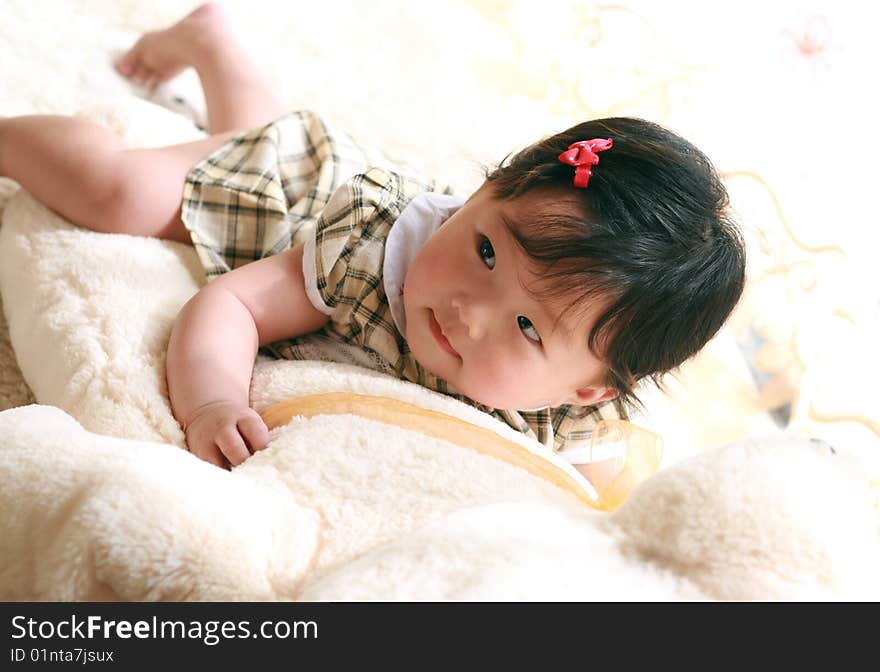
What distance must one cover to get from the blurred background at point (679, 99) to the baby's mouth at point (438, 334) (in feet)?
1.39

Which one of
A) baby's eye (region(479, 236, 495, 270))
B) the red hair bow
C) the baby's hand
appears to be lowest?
the baby's hand

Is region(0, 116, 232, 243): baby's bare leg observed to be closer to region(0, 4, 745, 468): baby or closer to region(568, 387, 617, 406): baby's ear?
region(0, 4, 745, 468): baby

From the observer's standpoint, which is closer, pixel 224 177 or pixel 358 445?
pixel 358 445

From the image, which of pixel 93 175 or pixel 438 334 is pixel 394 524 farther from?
pixel 93 175

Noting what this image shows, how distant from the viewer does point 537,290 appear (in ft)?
3.04

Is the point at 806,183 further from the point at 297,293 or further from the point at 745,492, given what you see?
the point at 745,492

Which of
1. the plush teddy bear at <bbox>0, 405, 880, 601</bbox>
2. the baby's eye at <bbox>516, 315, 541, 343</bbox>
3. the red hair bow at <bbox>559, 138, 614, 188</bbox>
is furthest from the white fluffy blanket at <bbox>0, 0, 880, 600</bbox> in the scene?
the red hair bow at <bbox>559, 138, 614, 188</bbox>

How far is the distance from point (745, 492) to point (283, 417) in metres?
0.47

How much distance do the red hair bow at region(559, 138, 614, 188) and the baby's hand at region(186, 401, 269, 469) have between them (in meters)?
0.40

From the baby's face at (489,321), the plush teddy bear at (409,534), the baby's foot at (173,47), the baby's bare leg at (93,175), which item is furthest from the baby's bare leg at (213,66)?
the plush teddy bear at (409,534)

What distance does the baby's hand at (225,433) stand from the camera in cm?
82

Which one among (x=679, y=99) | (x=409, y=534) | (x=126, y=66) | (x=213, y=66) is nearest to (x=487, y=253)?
(x=409, y=534)

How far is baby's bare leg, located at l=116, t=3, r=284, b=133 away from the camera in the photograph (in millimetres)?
1408
